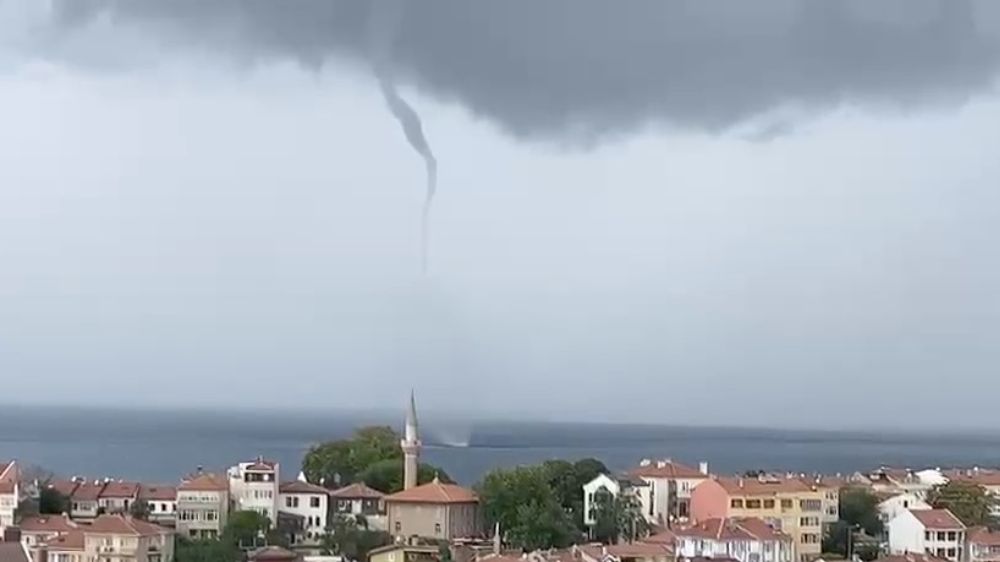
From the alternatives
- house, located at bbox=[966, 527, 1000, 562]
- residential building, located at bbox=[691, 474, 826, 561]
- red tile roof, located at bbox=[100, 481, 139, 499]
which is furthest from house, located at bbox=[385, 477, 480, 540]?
house, located at bbox=[966, 527, 1000, 562]

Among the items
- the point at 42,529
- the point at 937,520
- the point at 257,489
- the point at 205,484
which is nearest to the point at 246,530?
the point at 205,484

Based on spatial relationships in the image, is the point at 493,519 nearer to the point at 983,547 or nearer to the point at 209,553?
the point at 209,553

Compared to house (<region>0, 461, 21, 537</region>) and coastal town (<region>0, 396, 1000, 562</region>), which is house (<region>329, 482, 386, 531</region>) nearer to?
coastal town (<region>0, 396, 1000, 562</region>)

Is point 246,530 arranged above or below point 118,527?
below

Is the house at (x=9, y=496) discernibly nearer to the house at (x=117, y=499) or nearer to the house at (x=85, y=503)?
the house at (x=85, y=503)

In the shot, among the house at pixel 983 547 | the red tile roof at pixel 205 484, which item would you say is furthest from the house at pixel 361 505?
the house at pixel 983 547

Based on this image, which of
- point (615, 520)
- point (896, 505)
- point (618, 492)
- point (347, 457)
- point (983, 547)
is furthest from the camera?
point (347, 457)
